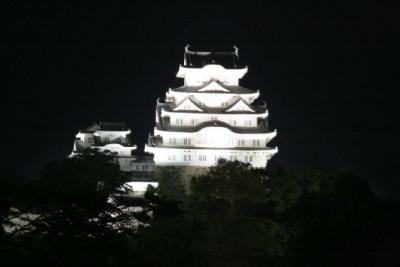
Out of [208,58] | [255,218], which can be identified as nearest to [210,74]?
[208,58]

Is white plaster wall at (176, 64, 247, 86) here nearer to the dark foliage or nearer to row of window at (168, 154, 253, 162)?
row of window at (168, 154, 253, 162)

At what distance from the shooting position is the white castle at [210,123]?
38.9 meters

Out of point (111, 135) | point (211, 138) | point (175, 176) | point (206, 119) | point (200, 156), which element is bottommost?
point (175, 176)

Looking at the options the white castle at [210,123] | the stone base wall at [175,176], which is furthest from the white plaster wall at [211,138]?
the stone base wall at [175,176]

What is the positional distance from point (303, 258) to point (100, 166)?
11.1 metres

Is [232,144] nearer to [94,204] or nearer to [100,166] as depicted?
[100,166]

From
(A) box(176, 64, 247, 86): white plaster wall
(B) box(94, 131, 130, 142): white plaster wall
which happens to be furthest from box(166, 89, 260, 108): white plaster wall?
(B) box(94, 131, 130, 142): white plaster wall

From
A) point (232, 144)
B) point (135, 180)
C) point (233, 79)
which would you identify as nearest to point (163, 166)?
point (135, 180)

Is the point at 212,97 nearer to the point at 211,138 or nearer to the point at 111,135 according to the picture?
the point at 211,138

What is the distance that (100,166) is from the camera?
32.6 metres

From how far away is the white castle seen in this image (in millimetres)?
38875

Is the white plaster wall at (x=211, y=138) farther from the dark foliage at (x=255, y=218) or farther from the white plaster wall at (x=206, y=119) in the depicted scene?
the dark foliage at (x=255, y=218)

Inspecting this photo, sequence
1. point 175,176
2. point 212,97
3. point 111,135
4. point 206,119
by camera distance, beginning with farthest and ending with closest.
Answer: point 212,97 < point 111,135 < point 206,119 < point 175,176

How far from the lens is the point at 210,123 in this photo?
1540 inches
